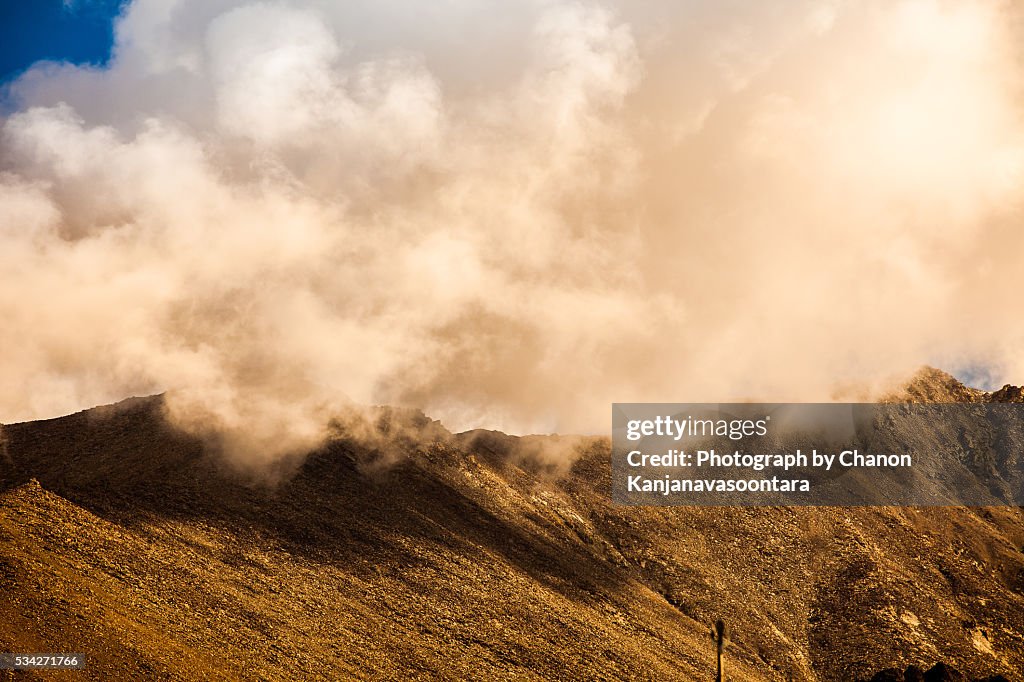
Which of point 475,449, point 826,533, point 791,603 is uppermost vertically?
point 475,449

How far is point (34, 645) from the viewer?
4075cm

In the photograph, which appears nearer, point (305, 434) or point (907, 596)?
point (305, 434)

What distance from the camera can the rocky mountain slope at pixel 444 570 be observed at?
49.3 meters

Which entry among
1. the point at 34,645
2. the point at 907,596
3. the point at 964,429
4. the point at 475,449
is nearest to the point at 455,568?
the point at 475,449

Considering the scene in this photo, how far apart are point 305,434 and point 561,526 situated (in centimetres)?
2511

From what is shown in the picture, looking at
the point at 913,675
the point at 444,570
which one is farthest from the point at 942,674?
the point at 444,570

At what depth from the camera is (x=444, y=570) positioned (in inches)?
2662

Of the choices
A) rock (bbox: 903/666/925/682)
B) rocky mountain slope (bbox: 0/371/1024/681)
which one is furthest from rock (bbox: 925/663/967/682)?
rocky mountain slope (bbox: 0/371/1024/681)

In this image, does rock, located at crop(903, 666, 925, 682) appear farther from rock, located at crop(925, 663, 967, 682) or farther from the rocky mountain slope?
the rocky mountain slope

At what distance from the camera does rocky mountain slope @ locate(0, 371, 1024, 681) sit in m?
49.3

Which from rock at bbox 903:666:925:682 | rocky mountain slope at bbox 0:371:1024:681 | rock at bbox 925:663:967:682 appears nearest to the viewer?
rocky mountain slope at bbox 0:371:1024:681

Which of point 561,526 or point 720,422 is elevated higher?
point 720,422

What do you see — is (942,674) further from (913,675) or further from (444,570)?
(444,570)

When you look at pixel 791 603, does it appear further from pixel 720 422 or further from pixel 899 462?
pixel 899 462
